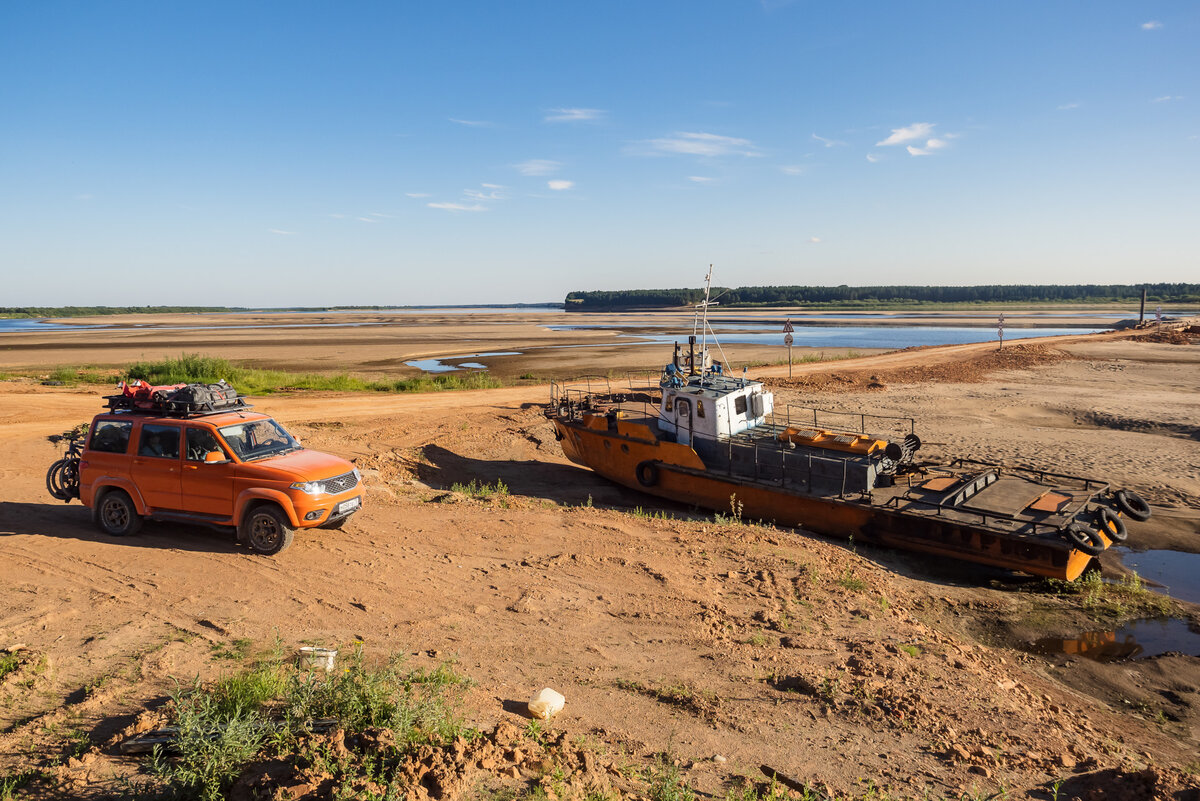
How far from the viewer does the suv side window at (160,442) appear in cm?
987

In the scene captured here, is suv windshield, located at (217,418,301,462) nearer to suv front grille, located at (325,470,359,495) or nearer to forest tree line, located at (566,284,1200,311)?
suv front grille, located at (325,470,359,495)

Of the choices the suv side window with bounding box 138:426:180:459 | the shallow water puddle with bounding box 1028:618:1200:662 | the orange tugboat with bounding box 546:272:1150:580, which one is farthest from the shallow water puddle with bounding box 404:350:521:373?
the shallow water puddle with bounding box 1028:618:1200:662

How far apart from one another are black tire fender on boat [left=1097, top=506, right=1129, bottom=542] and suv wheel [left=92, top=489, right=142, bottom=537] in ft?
52.4

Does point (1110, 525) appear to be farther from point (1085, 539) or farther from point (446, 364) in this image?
point (446, 364)

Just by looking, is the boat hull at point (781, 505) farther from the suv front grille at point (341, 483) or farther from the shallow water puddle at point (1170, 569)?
the suv front grille at point (341, 483)

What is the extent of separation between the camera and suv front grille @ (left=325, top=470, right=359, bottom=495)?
9.76 m

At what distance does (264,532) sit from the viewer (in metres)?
9.73

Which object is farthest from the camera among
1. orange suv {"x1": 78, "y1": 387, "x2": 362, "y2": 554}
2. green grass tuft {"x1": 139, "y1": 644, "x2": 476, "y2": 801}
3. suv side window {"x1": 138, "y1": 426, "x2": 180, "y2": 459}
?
suv side window {"x1": 138, "y1": 426, "x2": 180, "y2": 459}

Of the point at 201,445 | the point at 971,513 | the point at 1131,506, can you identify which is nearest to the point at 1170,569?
the point at 1131,506

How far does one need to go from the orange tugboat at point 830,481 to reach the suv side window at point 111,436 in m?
9.95

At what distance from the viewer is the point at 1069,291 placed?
173 metres

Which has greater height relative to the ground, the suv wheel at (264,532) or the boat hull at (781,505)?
the suv wheel at (264,532)

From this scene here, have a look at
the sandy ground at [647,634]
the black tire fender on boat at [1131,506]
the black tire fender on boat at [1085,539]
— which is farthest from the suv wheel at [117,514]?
the black tire fender on boat at [1131,506]

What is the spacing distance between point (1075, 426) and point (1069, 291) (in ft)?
606
